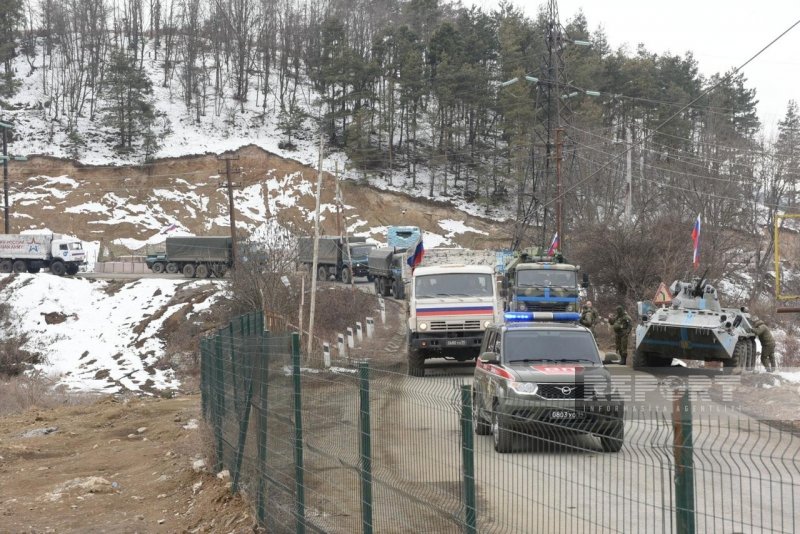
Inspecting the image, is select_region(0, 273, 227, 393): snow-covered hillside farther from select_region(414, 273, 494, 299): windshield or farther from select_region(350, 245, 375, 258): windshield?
select_region(414, 273, 494, 299): windshield

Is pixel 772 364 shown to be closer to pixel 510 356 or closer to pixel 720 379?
pixel 720 379

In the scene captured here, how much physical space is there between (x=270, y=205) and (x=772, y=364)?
206 feet

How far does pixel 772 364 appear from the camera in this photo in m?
19.3

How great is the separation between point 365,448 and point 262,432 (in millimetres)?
3027

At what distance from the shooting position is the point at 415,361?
2211cm

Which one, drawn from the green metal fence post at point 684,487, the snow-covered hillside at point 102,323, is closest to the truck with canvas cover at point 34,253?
the snow-covered hillside at point 102,323

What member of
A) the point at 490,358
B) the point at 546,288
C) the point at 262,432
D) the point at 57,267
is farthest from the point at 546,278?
the point at 57,267

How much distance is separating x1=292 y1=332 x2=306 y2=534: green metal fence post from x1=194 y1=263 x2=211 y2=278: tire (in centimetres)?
5312

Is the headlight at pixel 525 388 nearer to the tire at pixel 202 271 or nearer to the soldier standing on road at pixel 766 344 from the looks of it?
the soldier standing on road at pixel 766 344

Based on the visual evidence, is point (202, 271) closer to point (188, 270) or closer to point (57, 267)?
point (188, 270)

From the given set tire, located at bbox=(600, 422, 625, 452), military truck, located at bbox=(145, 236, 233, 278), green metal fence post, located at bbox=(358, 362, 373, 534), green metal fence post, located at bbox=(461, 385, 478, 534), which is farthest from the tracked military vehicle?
military truck, located at bbox=(145, 236, 233, 278)

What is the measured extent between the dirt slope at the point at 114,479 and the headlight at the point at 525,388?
350 cm

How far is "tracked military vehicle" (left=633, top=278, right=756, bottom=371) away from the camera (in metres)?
19.4

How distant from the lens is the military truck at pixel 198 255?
59.0 m
